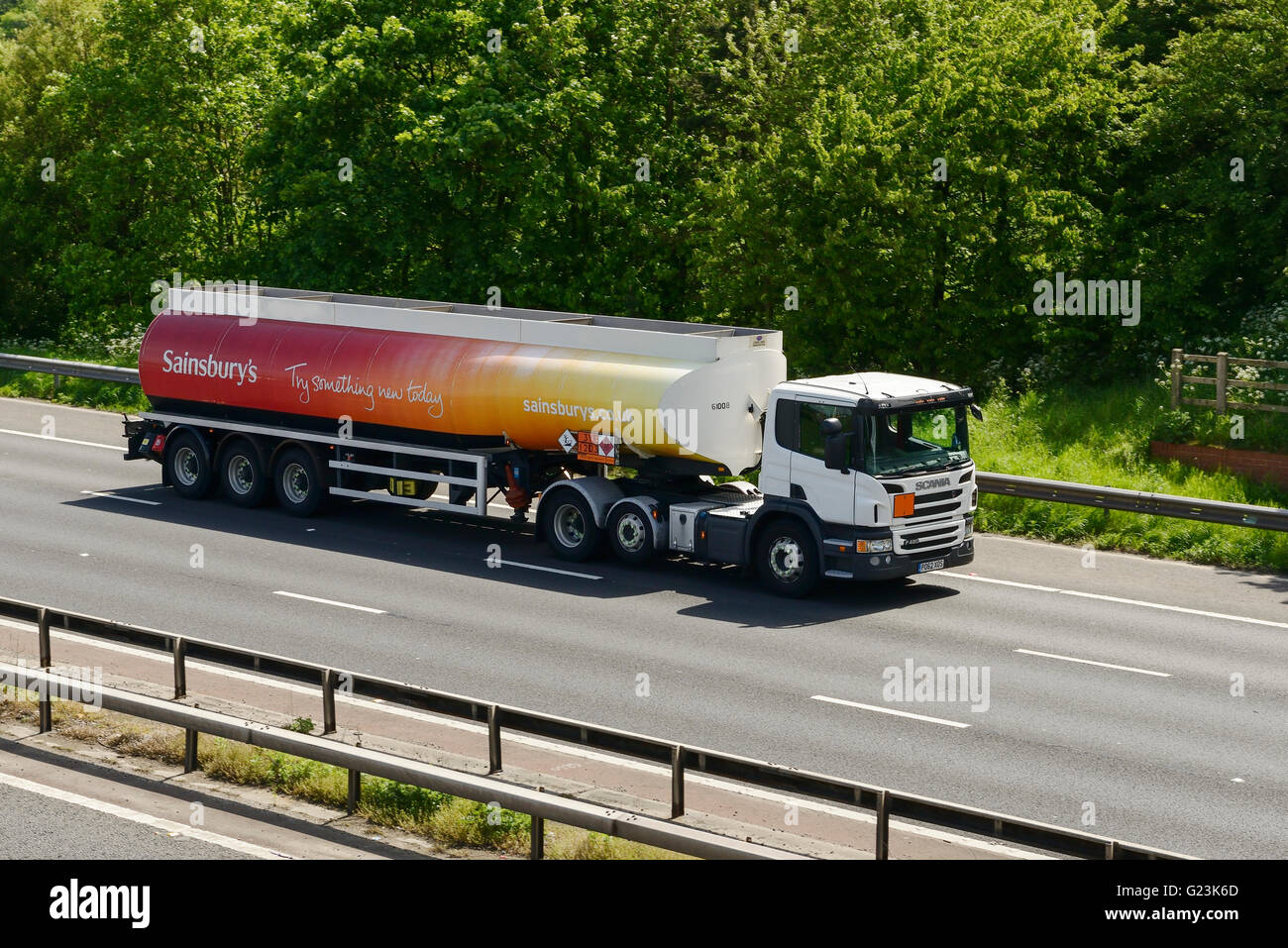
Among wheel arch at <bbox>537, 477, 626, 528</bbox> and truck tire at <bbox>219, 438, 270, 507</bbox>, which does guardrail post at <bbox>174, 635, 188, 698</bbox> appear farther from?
truck tire at <bbox>219, 438, 270, 507</bbox>

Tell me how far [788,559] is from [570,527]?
319cm

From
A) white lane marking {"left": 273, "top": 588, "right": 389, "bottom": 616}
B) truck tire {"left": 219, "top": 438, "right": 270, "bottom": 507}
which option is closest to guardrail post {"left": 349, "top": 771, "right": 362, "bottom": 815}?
white lane marking {"left": 273, "top": 588, "right": 389, "bottom": 616}

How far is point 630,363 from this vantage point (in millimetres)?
19344

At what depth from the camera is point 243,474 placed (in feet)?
77.6

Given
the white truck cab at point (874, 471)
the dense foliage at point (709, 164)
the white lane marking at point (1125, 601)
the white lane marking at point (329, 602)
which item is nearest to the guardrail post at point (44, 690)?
the white lane marking at point (329, 602)

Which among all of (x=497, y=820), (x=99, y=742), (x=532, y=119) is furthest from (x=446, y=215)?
(x=497, y=820)

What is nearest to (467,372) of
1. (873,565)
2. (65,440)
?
(873,565)

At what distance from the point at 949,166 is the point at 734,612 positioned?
12341mm

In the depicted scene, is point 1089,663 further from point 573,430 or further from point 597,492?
point 573,430

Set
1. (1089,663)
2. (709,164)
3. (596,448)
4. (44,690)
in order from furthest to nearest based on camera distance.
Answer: (709,164), (596,448), (1089,663), (44,690)

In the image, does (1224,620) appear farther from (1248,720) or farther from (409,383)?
(409,383)

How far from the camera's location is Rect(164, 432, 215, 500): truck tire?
2389cm

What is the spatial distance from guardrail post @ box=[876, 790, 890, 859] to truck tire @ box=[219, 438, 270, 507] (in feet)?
52.1
